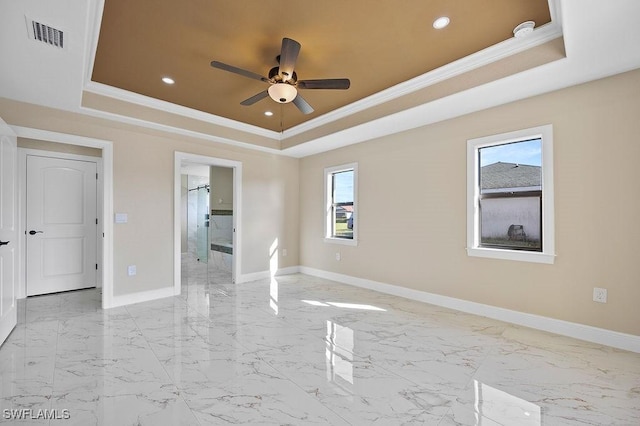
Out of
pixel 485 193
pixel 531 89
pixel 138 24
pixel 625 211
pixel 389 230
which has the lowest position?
pixel 389 230

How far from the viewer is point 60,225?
4469mm

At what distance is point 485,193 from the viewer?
11.8ft

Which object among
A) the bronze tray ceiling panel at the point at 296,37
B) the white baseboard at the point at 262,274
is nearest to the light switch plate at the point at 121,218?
the bronze tray ceiling panel at the point at 296,37

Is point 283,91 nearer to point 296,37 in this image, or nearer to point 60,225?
point 296,37

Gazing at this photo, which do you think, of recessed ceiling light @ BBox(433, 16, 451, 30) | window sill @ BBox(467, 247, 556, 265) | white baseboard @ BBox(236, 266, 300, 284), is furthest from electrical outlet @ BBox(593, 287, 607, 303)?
white baseboard @ BBox(236, 266, 300, 284)

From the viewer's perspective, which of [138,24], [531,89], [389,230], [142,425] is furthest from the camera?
[389,230]

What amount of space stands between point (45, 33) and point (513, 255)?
464 centimetres

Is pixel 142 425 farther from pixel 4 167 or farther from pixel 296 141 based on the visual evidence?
pixel 296 141

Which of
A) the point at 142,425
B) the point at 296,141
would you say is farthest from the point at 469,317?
the point at 296,141

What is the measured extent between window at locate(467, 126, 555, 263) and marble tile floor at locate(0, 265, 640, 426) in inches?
34.9

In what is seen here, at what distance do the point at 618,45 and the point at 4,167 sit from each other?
5.30m

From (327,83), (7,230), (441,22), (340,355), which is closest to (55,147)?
(7,230)

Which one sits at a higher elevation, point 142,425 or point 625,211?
point 625,211

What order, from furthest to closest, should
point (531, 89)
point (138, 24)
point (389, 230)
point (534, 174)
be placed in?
point (389, 230) < point (534, 174) < point (531, 89) < point (138, 24)
